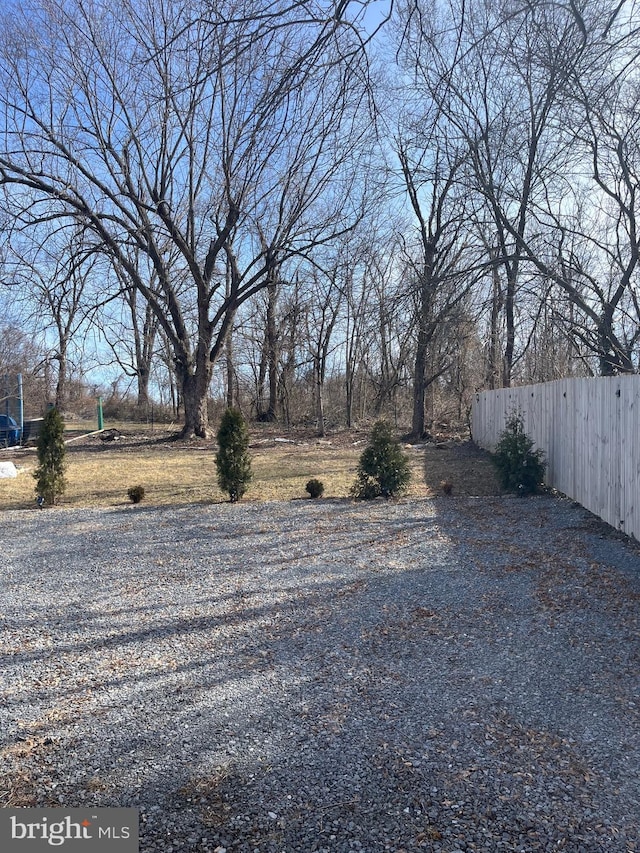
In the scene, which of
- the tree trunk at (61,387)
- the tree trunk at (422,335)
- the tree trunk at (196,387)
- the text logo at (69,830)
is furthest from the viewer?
the tree trunk at (61,387)

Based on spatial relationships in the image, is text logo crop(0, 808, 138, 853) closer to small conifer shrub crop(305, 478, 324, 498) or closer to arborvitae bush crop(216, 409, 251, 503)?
arborvitae bush crop(216, 409, 251, 503)

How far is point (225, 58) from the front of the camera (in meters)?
3.06

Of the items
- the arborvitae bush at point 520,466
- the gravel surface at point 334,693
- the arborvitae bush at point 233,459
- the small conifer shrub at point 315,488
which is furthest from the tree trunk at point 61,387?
the gravel surface at point 334,693

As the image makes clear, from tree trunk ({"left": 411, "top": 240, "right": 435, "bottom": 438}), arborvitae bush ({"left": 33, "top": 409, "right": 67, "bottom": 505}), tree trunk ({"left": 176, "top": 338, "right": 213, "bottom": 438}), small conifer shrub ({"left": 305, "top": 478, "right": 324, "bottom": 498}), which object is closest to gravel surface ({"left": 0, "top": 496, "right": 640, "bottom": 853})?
small conifer shrub ({"left": 305, "top": 478, "right": 324, "bottom": 498})

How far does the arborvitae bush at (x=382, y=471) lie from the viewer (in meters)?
9.05

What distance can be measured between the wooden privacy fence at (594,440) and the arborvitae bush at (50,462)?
6.99 meters

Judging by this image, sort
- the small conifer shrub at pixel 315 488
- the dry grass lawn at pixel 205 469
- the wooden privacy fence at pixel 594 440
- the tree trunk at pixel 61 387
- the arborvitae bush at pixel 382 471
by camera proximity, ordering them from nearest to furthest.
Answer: the wooden privacy fence at pixel 594 440
the arborvitae bush at pixel 382 471
the small conifer shrub at pixel 315 488
the dry grass lawn at pixel 205 469
the tree trunk at pixel 61 387

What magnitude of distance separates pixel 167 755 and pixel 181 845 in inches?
21.5

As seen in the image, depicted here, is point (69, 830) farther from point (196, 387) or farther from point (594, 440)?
point (196, 387)

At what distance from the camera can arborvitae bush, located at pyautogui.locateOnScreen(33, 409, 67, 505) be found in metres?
9.23

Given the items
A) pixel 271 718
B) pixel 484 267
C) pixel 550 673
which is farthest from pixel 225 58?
pixel 484 267

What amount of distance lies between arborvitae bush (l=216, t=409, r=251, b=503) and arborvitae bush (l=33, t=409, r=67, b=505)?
230cm

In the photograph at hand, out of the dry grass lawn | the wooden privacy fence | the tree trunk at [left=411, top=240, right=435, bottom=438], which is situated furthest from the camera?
the dry grass lawn

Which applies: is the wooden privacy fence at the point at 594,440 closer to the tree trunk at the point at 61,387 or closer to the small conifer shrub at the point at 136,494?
the small conifer shrub at the point at 136,494
